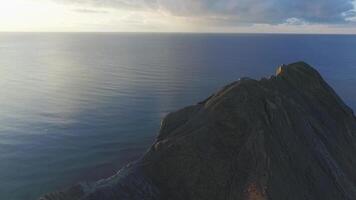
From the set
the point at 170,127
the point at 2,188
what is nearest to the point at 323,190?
the point at 170,127

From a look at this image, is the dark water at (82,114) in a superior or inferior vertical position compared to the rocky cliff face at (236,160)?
inferior

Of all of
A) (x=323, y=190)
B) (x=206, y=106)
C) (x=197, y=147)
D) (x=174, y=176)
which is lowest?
(x=323, y=190)

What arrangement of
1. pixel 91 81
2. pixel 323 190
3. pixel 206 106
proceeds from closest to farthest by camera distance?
pixel 323 190 → pixel 206 106 → pixel 91 81

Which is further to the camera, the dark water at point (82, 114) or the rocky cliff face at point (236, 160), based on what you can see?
the dark water at point (82, 114)

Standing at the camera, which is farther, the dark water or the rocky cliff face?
the dark water

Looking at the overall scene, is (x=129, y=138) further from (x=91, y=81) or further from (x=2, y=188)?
(x=91, y=81)

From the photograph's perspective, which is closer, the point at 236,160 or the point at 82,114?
the point at 236,160

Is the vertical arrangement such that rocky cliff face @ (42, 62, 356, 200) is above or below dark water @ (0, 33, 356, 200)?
above

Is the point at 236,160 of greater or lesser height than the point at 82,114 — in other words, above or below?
above
